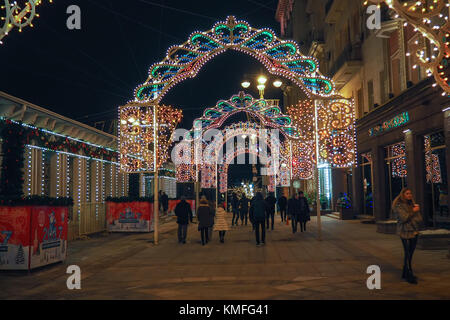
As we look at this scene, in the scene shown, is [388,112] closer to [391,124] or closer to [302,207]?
[391,124]

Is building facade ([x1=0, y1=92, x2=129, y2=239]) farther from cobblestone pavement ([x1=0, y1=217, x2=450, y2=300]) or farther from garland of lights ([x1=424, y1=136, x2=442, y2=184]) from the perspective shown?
garland of lights ([x1=424, y1=136, x2=442, y2=184])

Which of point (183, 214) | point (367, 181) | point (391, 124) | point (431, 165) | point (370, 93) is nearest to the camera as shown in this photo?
point (183, 214)

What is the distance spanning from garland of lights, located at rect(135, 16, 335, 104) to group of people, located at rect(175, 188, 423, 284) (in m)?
3.93

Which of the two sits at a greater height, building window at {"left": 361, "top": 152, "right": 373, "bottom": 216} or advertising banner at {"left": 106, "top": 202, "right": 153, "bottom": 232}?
building window at {"left": 361, "top": 152, "right": 373, "bottom": 216}

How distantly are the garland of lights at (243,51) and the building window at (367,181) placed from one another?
32.0 feet

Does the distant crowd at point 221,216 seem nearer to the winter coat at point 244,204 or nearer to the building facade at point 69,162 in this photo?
the building facade at point 69,162

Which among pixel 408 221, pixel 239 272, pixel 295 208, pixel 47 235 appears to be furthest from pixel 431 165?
pixel 47 235

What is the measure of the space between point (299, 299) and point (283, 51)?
9.98m

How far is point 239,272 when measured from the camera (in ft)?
32.7

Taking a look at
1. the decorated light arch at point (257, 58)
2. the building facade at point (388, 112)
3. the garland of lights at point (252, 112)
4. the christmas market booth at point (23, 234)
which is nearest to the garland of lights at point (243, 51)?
the decorated light arch at point (257, 58)

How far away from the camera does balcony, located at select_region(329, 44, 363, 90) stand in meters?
24.7

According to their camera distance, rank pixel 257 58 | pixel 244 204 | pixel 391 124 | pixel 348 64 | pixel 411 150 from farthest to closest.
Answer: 1. pixel 348 64
2. pixel 244 204
3. pixel 391 124
4. pixel 411 150
5. pixel 257 58

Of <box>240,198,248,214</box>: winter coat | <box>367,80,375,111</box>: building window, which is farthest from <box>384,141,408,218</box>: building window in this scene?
<box>240,198,248,214</box>: winter coat

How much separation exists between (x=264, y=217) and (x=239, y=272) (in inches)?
200
